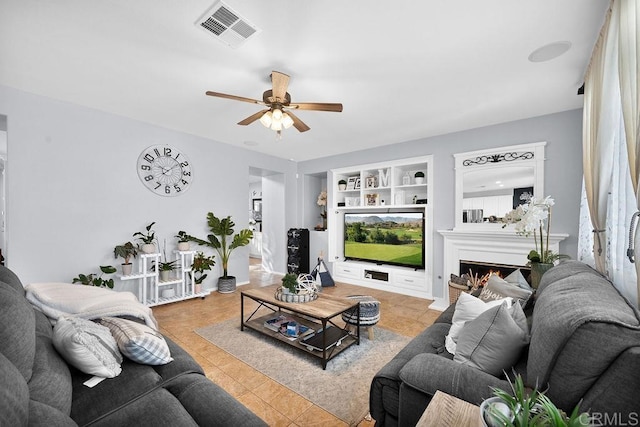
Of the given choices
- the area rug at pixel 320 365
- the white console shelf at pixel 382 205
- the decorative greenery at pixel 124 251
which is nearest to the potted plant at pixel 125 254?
the decorative greenery at pixel 124 251

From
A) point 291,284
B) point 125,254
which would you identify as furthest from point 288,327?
point 125,254

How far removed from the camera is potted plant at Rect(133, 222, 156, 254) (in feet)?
11.9

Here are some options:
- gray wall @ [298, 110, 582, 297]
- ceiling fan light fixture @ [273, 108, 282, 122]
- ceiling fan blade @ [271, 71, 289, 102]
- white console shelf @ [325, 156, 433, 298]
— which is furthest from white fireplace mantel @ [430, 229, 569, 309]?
ceiling fan blade @ [271, 71, 289, 102]

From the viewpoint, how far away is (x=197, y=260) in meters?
4.10

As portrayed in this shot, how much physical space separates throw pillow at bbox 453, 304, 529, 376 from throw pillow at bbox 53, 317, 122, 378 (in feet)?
5.86

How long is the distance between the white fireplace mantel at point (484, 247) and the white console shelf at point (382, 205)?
31 cm

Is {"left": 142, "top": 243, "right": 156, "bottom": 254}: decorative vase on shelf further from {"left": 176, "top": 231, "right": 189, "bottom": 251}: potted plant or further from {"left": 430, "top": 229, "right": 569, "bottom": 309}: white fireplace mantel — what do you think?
{"left": 430, "top": 229, "right": 569, "bottom": 309}: white fireplace mantel

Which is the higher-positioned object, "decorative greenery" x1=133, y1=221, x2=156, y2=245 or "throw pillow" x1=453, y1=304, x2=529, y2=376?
"decorative greenery" x1=133, y1=221, x2=156, y2=245

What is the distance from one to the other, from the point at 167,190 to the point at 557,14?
4485 millimetres

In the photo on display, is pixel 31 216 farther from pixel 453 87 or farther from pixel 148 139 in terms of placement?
pixel 453 87

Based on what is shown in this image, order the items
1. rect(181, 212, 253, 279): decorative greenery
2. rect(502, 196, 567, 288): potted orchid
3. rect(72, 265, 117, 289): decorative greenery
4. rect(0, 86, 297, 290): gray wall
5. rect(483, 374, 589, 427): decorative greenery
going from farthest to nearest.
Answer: rect(181, 212, 253, 279): decorative greenery
rect(72, 265, 117, 289): decorative greenery
rect(0, 86, 297, 290): gray wall
rect(502, 196, 567, 288): potted orchid
rect(483, 374, 589, 427): decorative greenery

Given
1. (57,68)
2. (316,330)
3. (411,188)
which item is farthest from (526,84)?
(57,68)

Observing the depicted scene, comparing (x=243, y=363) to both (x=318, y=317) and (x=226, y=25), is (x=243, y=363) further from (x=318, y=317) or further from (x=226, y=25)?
(x=226, y=25)

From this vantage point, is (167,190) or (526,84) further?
(167,190)
